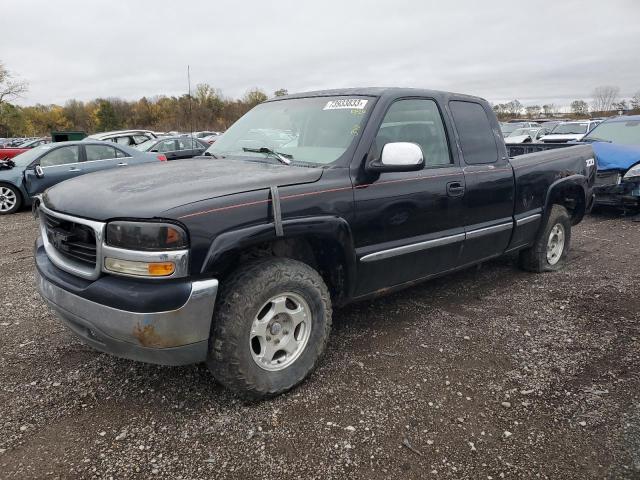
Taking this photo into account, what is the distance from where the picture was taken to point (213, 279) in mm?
2404

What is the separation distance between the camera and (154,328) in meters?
2.27

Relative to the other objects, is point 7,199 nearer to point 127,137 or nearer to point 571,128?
point 127,137

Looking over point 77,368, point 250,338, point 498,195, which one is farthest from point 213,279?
point 498,195

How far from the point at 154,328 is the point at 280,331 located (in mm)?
798

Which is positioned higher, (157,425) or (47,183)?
(47,183)

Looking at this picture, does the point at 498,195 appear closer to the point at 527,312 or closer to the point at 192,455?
the point at 527,312

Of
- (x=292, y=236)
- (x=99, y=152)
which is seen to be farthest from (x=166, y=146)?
(x=292, y=236)

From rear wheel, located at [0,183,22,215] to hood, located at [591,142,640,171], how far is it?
36.3ft

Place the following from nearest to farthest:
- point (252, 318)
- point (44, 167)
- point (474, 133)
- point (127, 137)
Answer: point (252, 318)
point (474, 133)
point (44, 167)
point (127, 137)

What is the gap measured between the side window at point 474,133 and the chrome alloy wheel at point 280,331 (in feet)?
6.64

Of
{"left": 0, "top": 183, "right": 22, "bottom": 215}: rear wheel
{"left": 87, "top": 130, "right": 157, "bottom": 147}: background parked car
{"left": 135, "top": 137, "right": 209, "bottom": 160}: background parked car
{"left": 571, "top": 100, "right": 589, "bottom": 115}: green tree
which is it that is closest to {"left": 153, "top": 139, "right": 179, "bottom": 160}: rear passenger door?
{"left": 135, "top": 137, "right": 209, "bottom": 160}: background parked car

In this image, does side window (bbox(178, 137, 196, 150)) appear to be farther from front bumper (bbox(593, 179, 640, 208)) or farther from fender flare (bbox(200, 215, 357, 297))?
fender flare (bbox(200, 215, 357, 297))

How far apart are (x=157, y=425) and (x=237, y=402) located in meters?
0.46

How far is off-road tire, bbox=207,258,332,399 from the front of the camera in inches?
98.7
